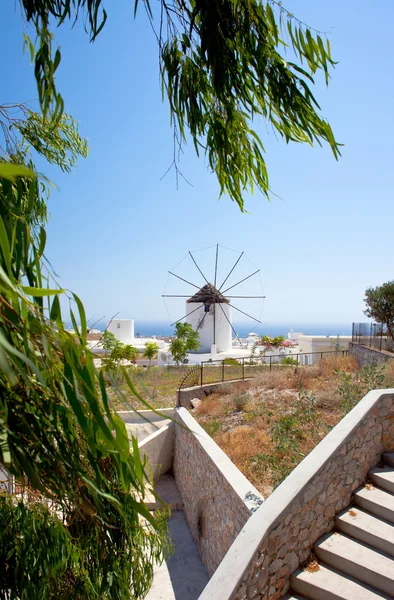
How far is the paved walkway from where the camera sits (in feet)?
18.5

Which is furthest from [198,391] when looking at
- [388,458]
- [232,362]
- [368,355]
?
[388,458]

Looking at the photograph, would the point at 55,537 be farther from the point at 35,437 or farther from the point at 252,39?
the point at 252,39

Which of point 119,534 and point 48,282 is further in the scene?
point 119,534

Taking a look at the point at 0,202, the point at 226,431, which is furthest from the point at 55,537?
the point at 226,431

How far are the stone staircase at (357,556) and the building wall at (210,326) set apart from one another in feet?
76.1

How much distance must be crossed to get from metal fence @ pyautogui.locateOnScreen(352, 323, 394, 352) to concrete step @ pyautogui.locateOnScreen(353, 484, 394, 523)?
9636 millimetres

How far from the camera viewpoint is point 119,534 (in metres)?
2.74

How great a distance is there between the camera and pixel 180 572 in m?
6.16

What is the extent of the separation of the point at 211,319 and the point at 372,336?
45.9 feet

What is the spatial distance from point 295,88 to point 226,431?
6.74m

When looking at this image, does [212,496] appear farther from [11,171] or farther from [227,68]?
[11,171]

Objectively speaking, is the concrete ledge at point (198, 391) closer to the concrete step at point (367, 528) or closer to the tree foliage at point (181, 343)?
the concrete step at point (367, 528)

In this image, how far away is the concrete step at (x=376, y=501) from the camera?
4.41 meters

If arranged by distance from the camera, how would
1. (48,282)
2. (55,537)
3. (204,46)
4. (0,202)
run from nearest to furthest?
(48,282) → (0,202) → (204,46) → (55,537)
